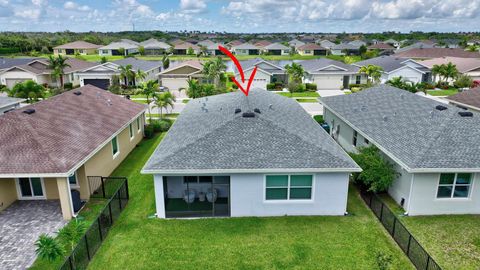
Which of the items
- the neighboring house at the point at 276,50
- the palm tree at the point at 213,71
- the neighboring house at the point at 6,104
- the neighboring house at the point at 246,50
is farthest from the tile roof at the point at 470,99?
the neighboring house at the point at 276,50

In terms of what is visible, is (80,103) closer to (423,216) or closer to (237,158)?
(237,158)

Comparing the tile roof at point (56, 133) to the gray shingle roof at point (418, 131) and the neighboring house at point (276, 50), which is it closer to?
the gray shingle roof at point (418, 131)

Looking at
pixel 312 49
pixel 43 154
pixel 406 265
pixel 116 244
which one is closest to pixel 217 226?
pixel 116 244

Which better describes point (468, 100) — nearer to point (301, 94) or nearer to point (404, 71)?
point (301, 94)

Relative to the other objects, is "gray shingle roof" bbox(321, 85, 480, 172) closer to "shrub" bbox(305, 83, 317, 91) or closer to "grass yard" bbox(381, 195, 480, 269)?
"grass yard" bbox(381, 195, 480, 269)

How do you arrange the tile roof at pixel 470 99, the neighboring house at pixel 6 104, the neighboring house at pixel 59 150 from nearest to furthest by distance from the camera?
the neighboring house at pixel 59 150 → the tile roof at pixel 470 99 → the neighboring house at pixel 6 104

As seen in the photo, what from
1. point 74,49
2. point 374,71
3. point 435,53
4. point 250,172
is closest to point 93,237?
point 250,172
